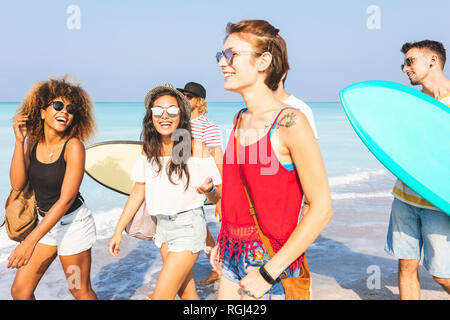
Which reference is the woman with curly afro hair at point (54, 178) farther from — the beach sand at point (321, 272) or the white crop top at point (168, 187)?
the beach sand at point (321, 272)

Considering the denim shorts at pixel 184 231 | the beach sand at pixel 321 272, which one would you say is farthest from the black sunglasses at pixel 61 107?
the beach sand at pixel 321 272

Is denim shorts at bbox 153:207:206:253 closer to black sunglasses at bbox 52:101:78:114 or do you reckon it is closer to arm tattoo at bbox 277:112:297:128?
black sunglasses at bbox 52:101:78:114

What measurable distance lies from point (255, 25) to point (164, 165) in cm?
132

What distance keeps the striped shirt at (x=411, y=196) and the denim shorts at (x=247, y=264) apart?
160 centimetres

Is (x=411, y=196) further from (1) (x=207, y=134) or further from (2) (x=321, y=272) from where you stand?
(1) (x=207, y=134)

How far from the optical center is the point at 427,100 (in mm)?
2740

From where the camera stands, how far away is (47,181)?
8.69 ft

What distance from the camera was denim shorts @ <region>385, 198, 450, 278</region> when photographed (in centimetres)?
271

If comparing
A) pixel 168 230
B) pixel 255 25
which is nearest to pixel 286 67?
pixel 255 25

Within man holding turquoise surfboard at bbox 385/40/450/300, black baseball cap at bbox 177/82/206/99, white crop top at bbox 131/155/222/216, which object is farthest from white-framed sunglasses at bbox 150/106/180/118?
black baseball cap at bbox 177/82/206/99

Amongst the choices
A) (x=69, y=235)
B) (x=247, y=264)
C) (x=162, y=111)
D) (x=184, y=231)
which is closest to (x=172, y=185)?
(x=184, y=231)

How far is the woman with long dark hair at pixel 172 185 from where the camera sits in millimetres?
2553

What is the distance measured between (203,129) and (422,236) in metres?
2.40
